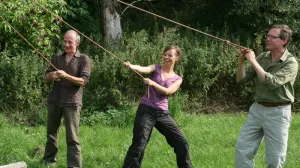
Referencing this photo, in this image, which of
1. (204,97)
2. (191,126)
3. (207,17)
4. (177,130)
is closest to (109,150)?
(177,130)

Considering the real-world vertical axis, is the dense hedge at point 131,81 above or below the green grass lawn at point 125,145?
above

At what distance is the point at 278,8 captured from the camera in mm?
12211

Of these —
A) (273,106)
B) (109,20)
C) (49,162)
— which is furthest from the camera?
(109,20)

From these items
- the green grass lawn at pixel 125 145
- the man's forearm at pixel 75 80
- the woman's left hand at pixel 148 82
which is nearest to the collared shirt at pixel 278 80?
the woman's left hand at pixel 148 82

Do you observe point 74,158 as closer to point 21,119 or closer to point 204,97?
point 21,119

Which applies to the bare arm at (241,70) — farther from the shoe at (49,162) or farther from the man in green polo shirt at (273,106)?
the shoe at (49,162)

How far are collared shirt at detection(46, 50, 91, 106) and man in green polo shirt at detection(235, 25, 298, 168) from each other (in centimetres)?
183

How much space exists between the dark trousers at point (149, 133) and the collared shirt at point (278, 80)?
41.0 inches

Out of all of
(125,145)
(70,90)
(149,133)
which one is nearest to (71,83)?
(70,90)

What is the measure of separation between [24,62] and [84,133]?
227 cm

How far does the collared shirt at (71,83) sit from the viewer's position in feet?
19.4

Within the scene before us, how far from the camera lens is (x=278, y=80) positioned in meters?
5.04

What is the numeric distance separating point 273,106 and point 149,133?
1.43 metres

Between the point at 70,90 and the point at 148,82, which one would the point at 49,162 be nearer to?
the point at 70,90
